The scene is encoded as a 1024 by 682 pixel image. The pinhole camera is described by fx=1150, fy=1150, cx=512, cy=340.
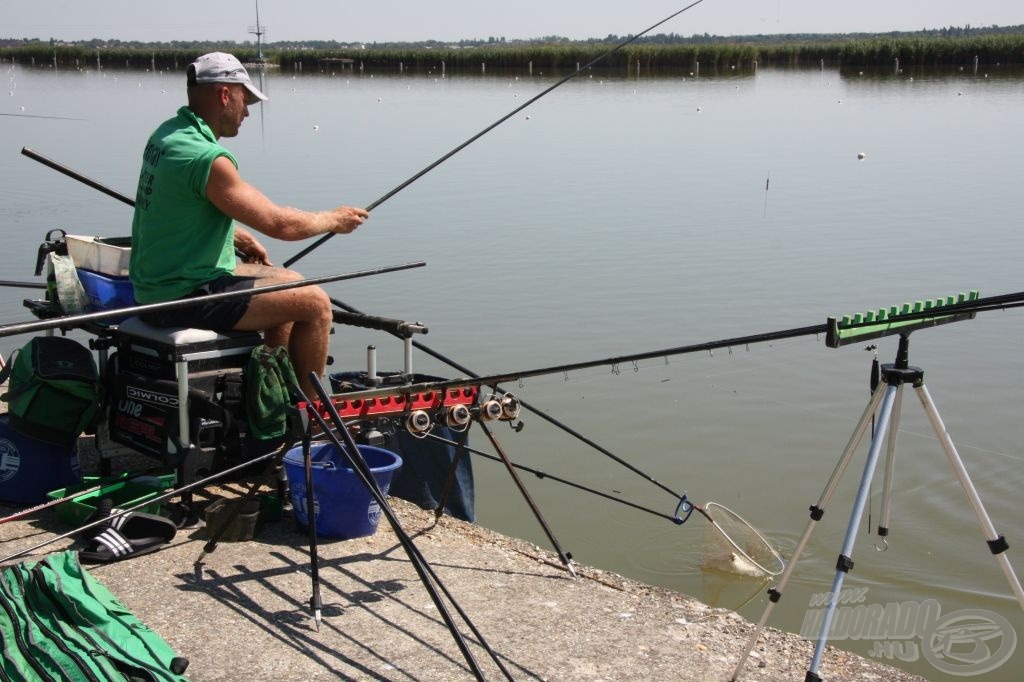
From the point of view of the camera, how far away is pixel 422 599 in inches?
148

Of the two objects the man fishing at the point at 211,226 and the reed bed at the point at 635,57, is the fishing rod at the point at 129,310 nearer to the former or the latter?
the man fishing at the point at 211,226

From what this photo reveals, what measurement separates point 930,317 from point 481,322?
20.6ft

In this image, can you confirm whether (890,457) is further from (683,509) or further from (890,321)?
(683,509)

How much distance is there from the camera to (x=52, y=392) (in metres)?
4.25

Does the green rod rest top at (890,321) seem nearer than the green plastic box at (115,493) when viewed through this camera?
Yes

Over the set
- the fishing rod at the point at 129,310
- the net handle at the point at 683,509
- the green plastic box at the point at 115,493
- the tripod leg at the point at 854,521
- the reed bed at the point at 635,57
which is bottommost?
A: the net handle at the point at 683,509

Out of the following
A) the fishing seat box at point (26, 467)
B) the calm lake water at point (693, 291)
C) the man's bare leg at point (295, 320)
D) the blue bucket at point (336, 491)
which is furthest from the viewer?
the calm lake water at point (693, 291)

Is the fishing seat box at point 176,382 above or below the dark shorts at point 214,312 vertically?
below

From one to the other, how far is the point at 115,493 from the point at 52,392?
1.50 ft

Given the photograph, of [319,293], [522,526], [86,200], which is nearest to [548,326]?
[522,526]

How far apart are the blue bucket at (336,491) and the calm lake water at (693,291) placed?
1330 mm

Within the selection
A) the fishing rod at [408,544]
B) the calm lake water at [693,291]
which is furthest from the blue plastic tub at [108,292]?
the calm lake water at [693,291]

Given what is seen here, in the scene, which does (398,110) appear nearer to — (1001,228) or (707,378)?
(1001,228)

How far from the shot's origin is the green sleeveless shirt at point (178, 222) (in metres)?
4.12
